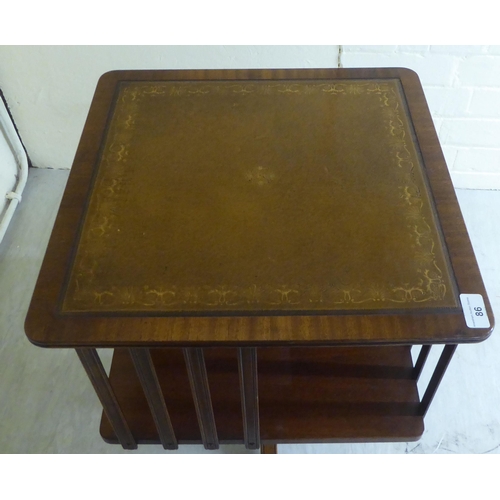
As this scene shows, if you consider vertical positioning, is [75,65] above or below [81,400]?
above

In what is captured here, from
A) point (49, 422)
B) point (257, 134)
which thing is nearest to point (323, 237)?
point (257, 134)

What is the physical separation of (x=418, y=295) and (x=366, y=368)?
35cm

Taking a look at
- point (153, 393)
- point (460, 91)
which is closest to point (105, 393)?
point (153, 393)

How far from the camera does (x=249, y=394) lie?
0.91m

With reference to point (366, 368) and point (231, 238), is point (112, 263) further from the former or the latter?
point (366, 368)

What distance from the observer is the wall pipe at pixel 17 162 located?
1.59 m

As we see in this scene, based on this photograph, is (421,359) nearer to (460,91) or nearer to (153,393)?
(153,393)

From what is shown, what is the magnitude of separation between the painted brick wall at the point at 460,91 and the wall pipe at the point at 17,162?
3.25 ft

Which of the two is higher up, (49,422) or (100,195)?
(100,195)

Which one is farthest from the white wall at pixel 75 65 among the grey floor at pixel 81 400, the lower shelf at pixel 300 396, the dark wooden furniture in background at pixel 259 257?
the lower shelf at pixel 300 396

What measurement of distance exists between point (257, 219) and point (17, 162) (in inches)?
43.2

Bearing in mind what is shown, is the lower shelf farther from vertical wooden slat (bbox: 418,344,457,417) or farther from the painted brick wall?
the painted brick wall

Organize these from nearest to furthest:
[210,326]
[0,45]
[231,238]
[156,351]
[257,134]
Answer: [210,326]
[231,238]
[257,134]
[156,351]
[0,45]

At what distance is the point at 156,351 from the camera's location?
1.18 meters
